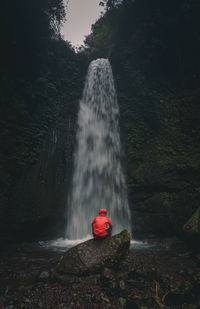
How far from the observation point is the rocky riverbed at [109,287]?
8.23 feet

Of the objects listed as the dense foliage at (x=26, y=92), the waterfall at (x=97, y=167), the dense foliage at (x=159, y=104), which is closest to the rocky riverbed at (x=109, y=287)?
the dense foliage at (x=26, y=92)

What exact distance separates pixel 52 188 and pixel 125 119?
251 inches

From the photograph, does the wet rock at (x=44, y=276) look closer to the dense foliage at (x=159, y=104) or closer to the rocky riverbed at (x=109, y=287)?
the rocky riverbed at (x=109, y=287)

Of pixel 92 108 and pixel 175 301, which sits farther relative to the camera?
pixel 92 108

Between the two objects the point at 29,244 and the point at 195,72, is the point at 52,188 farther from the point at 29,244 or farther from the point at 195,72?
the point at 195,72

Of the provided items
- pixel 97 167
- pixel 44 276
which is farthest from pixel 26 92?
pixel 44 276

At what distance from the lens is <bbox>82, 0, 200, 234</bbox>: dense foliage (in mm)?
7430

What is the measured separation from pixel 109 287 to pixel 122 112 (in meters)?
9.86

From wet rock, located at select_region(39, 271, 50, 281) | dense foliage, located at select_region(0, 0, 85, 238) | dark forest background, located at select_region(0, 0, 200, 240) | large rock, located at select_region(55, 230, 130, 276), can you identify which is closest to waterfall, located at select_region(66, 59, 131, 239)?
dark forest background, located at select_region(0, 0, 200, 240)

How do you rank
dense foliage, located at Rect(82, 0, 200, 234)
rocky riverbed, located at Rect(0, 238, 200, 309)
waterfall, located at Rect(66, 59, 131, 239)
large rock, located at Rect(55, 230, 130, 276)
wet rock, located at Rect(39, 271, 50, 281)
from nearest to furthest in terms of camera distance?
rocky riverbed, located at Rect(0, 238, 200, 309)
wet rock, located at Rect(39, 271, 50, 281)
large rock, located at Rect(55, 230, 130, 276)
dense foliage, located at Rect(82, 0, 200, 234)
waterfall, located at Rect(66, 59, 131, 239)

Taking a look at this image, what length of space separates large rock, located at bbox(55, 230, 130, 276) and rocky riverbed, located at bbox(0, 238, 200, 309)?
0.15m

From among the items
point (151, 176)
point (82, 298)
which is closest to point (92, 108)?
point (151, 176)

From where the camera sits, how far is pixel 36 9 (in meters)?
9.11

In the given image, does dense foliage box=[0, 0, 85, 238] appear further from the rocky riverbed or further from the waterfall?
the rocky riverbed
